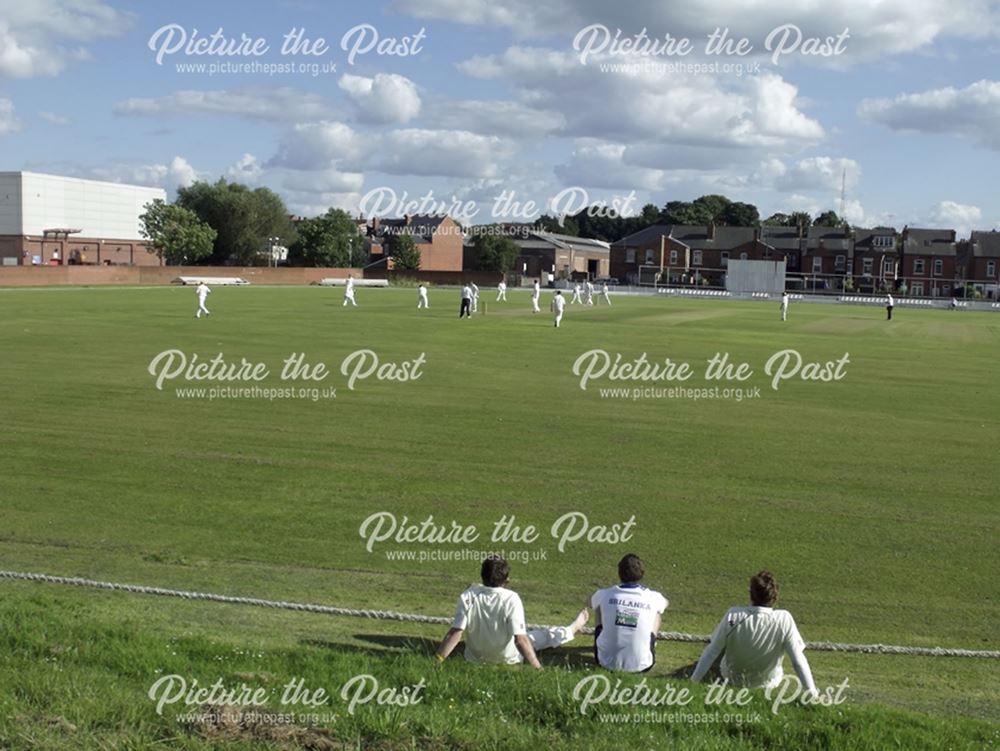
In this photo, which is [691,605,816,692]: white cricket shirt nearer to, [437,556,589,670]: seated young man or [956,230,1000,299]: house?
[437,556,589,670]: seated young man

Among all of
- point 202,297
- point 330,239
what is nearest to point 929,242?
point 330,239

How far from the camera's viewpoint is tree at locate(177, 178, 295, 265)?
12762 centimetres

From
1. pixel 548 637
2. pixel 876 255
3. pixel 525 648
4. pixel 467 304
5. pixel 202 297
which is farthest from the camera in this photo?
pixel 876 255

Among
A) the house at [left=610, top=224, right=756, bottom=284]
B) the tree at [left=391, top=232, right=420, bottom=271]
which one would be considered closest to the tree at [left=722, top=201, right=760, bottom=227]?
the house at [left=610, top=224, right=756, bottom=284]

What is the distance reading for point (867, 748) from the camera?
6.22 m

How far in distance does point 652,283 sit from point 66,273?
70.7 m

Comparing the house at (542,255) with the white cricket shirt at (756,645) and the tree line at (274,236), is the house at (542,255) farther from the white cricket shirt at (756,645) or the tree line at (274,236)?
the white cricket shirt at (756,645)

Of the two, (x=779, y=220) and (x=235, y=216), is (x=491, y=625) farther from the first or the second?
(x=779, y=220)

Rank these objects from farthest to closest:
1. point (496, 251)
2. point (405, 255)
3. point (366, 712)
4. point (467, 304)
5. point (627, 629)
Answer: point (496, 251) < point (405, 255) < point (467, 304) < point (627, 629) < point (366, 712)

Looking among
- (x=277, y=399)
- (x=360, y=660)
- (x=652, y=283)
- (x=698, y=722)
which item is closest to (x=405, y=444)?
(x=277, y=399)

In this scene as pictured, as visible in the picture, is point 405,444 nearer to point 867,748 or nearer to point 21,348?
point 867,748

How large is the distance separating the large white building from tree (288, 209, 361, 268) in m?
20.6

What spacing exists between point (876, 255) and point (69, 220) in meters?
98.8

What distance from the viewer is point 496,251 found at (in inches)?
5202
